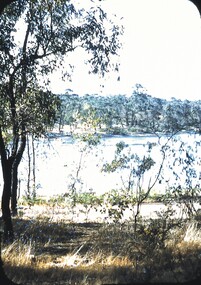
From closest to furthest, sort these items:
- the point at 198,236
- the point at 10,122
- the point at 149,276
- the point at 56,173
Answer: the point at 149,276, the point at 198,236, the point at 10,122, the point at 56,173

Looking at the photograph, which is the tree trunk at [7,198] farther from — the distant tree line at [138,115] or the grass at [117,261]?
the distant tree line at [138,115]

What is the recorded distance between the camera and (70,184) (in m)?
15.9

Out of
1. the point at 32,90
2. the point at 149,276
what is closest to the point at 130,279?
the point at 149,276

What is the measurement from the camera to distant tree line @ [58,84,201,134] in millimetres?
6328

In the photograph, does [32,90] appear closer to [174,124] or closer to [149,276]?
[174,124]

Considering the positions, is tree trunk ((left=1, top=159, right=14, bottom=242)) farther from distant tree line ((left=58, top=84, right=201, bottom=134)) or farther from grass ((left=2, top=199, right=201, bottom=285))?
distant tree line ((left=58, top=84, right=201, bottom=134))

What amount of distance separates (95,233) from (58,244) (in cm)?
103

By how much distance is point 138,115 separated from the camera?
15398 mm

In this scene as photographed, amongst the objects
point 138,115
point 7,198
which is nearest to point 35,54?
point 7,198

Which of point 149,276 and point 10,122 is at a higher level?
point 10,122

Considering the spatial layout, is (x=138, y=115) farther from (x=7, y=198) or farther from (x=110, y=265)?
(x=110, y=265)

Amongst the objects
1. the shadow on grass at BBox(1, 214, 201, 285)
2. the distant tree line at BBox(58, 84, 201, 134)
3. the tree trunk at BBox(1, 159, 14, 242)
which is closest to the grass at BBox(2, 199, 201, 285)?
the shadow on grass at BBox(1, 214, 201, 285)

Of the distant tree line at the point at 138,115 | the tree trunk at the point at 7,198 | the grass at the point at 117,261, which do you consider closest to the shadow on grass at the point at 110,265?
the grass at the point at 117,261

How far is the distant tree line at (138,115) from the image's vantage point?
6328 millimetres
